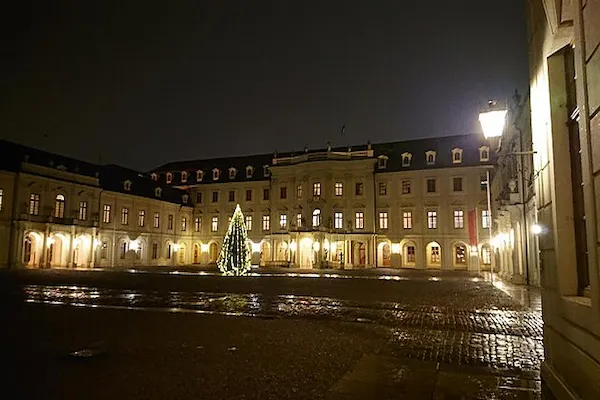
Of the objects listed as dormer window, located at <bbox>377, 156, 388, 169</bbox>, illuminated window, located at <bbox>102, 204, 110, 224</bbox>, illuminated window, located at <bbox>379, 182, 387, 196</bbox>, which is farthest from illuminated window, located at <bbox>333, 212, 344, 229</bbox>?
illuminated window, located at <bbox>102, 204, 110, 224</bbox>

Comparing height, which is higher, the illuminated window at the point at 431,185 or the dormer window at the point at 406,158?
the dormer window at the point at 406,158

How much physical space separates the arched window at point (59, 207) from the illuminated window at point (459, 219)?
4050 cm

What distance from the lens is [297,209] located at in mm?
54469

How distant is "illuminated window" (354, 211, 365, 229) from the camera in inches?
2073

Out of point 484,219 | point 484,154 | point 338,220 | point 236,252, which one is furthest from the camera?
point 338,220

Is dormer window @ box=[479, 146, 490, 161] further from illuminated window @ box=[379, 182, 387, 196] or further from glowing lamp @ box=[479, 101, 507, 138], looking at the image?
glowing lamp @ box=[479, 101, 507, 138]

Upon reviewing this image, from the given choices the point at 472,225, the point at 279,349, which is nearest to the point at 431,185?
the point at 472,225

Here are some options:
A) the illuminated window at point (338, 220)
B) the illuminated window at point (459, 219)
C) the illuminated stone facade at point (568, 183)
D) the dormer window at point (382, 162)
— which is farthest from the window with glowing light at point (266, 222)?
the illuminated stone facade at point (568, 183)

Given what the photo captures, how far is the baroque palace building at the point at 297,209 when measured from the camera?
1769 inches

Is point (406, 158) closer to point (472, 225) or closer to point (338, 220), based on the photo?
point (338, 220)

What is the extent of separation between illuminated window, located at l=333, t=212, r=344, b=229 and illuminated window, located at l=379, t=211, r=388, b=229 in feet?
13.9

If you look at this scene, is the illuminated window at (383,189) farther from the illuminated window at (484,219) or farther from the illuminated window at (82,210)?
the illuminated window at (82,210)

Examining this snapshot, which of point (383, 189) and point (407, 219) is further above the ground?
point (383, 189)

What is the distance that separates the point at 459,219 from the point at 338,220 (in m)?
13.0
